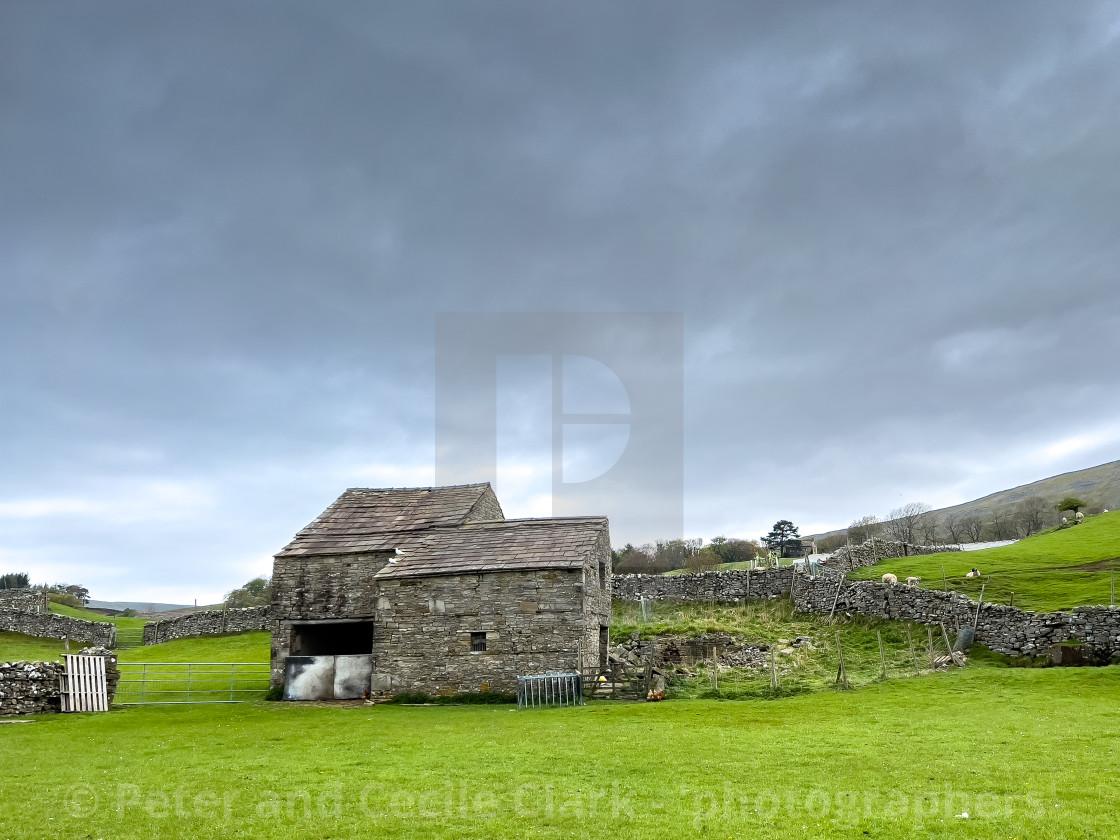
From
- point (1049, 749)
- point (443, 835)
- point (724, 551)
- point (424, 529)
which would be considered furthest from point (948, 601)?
point (724, 551)

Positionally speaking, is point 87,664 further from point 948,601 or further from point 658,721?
point 948,601

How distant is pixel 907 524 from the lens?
8919 cm

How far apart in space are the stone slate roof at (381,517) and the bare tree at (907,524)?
43556mm

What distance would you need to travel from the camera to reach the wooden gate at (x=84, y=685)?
2234 centimetres

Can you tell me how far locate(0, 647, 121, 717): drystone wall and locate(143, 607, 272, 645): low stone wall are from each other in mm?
21927

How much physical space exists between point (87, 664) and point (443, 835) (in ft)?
63.0

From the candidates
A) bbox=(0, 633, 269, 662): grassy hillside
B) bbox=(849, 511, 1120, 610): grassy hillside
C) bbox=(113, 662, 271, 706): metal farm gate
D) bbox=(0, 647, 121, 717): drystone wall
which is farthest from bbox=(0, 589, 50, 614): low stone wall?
bbox=(849, 511, 1120, 610): grassy hillside

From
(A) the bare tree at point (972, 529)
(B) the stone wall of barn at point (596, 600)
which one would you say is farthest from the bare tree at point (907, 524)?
(B) the stone wall of barn at point (596, 600)

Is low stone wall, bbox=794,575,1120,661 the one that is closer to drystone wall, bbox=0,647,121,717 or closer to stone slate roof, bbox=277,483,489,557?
stone slate roof, bbox=277,483,489,557

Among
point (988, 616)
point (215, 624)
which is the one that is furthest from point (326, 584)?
point (988, 616)

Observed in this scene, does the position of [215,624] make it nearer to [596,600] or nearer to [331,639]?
[331,639]

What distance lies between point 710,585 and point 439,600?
22238mm

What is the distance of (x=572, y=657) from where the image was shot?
933 inches

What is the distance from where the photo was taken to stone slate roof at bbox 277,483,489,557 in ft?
95.5
